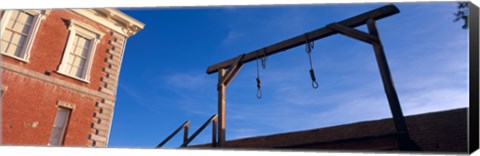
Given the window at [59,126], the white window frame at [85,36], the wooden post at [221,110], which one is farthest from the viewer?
the white window frame at [85,36]

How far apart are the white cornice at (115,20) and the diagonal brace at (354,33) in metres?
7.13

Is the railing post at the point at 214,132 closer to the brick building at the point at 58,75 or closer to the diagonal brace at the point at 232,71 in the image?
the diagonal brace at the point at 232,71

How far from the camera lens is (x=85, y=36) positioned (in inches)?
399

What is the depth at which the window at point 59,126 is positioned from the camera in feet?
28.9

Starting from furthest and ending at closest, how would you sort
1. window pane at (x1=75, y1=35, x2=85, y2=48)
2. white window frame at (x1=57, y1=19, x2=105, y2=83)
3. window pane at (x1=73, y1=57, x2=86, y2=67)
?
window pane at (x1=75, y1=35, x2=85, y2=48), window pane at (x1=73, y1=57, x2=86, y2=67), white window frame at (x1=57, y1=19, x2=105, y2=83)

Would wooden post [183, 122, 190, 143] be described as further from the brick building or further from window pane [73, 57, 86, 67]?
window pane [73, 57, 86, 67]

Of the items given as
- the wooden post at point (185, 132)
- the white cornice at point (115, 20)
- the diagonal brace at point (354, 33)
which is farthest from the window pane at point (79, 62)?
the diagonal brace at point (354, 33)

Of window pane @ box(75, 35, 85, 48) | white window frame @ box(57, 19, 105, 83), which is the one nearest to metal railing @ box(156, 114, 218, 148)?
white window frame @ box(57, 19, 105, 83)

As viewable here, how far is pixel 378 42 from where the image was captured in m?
5.39

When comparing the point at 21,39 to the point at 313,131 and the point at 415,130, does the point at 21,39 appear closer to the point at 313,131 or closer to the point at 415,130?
the point at 313,131

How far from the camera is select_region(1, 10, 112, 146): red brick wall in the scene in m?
8.06

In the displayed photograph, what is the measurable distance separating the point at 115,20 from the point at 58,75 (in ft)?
8.86

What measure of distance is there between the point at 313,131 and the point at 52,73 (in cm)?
656

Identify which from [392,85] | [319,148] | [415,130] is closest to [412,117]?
[415,130]
